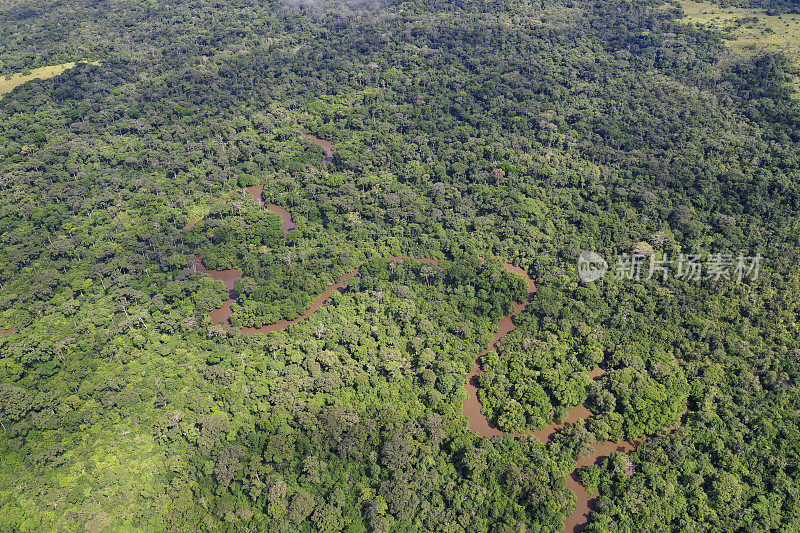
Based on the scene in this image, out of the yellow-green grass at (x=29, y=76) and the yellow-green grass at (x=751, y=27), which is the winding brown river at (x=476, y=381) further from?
the yellow-green grass at (x=751, y=27)

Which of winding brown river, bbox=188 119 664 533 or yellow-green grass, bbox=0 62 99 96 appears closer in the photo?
winding brown river, bbox=188 119 664 533

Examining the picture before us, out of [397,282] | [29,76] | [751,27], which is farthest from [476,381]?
[29,76]

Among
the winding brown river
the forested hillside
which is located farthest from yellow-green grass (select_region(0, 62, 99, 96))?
the winding brown river

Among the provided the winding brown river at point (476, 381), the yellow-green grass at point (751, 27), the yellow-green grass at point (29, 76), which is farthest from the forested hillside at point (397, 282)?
the yellow-green grass at point (751, 27)

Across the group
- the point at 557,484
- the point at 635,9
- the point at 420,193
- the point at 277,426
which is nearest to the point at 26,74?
the point at 420,193

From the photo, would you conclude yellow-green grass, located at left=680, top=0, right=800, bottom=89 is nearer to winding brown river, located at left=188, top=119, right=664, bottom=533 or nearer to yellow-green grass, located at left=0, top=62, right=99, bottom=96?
winding brown river, located at left=188, top=119, right=664, bottom=533
